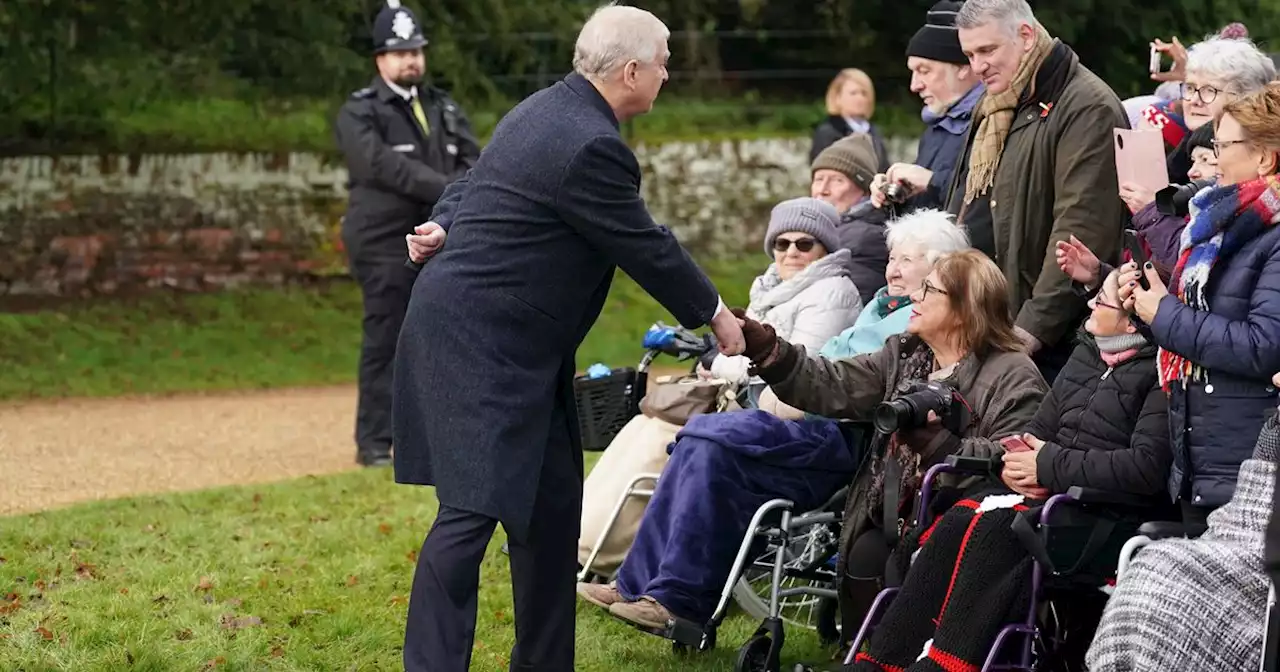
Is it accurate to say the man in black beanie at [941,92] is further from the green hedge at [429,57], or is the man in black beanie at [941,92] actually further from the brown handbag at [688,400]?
the green hedge at [429,57]

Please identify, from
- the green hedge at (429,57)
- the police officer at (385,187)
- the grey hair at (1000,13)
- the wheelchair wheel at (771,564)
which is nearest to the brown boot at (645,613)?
the wheelchair wheel at (771,564)

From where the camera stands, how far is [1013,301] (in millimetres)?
6266

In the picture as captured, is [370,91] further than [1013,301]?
Yes

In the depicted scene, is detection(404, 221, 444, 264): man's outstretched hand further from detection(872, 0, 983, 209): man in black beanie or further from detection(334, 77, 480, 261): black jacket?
detection(334, 77, 480, 261): black jacket

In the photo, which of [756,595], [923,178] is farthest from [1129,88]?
[756,595]

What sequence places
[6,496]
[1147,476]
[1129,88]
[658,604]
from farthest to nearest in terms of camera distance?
1. [1129,88]
2. [6,496]
3. [658,604]
4. [1147,476]

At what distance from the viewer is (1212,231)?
15.9ft

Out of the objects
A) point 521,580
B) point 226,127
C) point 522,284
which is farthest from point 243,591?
point 226,127

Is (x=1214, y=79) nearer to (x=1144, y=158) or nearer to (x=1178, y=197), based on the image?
(x=1144, y=158)

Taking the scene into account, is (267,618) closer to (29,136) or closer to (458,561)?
(458,561)

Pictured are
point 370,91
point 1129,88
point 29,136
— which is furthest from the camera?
point 1129,88

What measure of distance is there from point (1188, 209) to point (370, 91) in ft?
19.3

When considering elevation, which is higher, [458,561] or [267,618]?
[458,561]

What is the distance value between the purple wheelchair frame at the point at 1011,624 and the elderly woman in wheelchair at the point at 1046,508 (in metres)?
0.02
